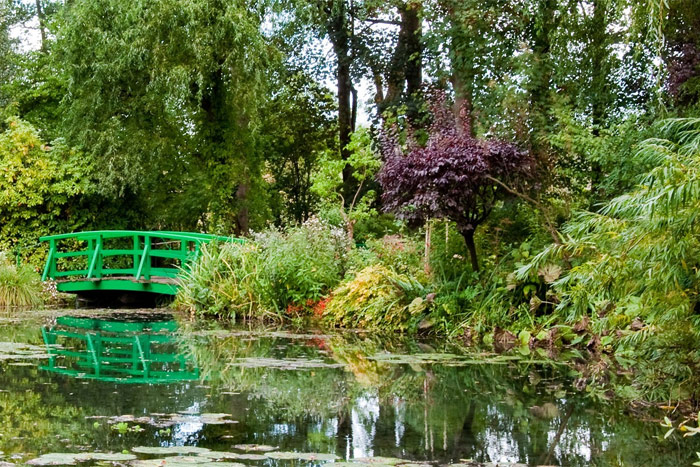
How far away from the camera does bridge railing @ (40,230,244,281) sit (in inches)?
510

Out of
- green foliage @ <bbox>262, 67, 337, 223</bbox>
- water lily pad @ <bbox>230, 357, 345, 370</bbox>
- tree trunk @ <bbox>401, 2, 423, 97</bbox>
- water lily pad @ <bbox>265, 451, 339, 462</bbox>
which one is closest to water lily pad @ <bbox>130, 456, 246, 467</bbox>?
water lily pad @ <bbox>265, 451, 339, 462</bbox>

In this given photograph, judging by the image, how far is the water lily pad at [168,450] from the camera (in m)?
3.67

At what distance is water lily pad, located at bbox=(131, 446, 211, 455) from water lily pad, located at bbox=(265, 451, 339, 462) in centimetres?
31

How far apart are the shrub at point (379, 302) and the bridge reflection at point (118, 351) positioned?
81.8 inches

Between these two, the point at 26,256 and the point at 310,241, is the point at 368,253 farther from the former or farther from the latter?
the point at 26,256

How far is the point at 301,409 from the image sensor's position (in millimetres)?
4934

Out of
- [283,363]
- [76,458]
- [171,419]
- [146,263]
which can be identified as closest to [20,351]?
[283,363]

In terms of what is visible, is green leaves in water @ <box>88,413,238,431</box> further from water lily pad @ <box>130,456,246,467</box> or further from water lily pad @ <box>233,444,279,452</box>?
water lily pad @ <box>130,456,246,467</box>

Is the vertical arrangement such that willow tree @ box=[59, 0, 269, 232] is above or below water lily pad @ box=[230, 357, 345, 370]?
above

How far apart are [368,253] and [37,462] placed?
8127 millimetres

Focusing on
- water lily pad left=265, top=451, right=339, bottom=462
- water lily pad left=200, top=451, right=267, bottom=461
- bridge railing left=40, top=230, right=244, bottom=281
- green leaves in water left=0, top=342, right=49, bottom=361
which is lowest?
water lily pad left=265, top=451, right=339, bottom=462

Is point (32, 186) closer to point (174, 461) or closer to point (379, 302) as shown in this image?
point (379, 302)

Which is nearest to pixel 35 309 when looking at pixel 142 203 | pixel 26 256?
pixel 26 256

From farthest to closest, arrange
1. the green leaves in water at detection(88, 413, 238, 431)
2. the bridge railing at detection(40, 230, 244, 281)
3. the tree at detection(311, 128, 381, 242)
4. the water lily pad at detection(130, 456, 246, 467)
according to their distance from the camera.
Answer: the tree at detection(311, 128, 381, 242) → the bridge railing at detection(40, 230, 244, 281) → the green leaves in water at detection(88, 413, 238, 431) → the water lily pad at detection(130, 456, 246, 467)
